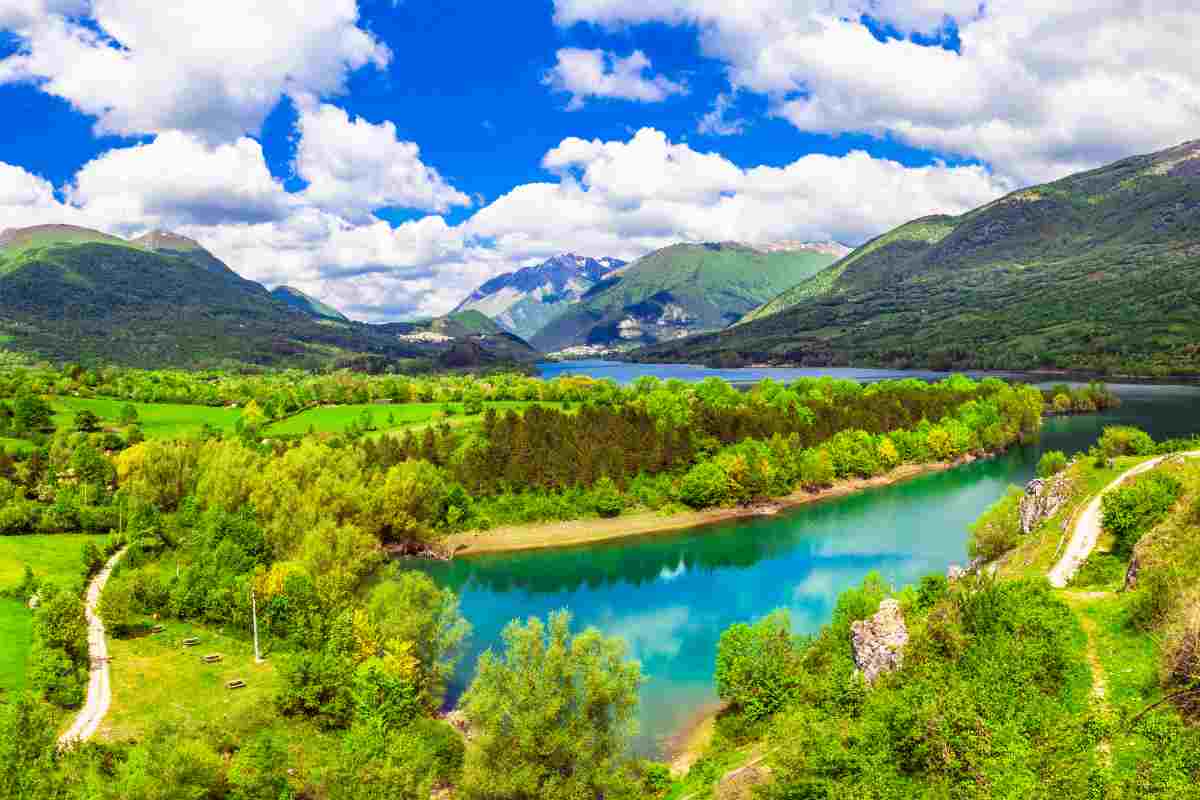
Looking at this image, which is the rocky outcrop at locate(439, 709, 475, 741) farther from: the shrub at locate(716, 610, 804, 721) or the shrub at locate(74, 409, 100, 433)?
the shrub at locate(74, 409, 100, 433)

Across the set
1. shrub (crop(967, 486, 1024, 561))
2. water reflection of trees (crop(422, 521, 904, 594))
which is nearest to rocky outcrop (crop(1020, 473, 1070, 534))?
shrub (crop(967, 486, 1024, 561))

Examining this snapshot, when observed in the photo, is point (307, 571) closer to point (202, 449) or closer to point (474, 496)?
point (474, 496)

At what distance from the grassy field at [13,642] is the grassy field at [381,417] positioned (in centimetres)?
6611

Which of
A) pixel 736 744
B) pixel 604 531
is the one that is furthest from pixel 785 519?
pixel 736 744

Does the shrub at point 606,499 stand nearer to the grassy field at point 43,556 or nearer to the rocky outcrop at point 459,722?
the rocky outcrop at point 459,722

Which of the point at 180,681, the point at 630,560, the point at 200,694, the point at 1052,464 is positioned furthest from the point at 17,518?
the point at 1052,464

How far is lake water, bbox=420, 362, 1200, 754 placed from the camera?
51.7 metres

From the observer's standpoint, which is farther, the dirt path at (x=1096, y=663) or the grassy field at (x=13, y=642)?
the grassy field at (x=13, y=642)

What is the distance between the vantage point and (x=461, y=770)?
34031mm

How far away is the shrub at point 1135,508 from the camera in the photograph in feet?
129

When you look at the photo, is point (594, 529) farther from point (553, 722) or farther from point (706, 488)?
point (553, 722)

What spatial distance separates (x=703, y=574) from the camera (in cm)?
7125

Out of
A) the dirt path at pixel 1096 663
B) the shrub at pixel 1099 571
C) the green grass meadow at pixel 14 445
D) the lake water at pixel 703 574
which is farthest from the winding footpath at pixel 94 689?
the green grass meadow at pixel 14 445

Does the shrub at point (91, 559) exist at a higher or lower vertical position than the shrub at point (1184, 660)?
lower
